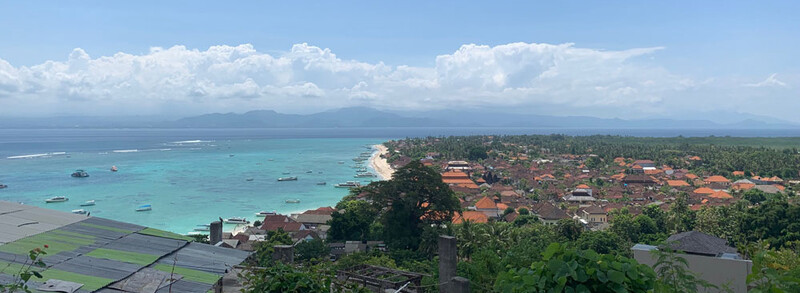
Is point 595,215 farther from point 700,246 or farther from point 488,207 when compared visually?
point 700,246

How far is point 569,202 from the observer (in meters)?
31.2

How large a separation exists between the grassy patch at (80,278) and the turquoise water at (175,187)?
803 inches

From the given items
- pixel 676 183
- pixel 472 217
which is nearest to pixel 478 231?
pixel 472 217

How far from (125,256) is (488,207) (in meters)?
23.8

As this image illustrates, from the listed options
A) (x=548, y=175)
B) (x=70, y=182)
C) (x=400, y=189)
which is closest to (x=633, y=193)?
(x=548, y=175)

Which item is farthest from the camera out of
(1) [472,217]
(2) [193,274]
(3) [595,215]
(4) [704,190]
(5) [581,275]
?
(4) [704,190]

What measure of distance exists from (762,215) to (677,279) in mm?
17704

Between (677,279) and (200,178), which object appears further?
(200,178)

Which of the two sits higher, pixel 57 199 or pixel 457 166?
pixel 457 166

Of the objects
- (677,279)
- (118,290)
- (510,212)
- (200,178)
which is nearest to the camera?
(677,279)

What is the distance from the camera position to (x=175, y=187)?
3881cm

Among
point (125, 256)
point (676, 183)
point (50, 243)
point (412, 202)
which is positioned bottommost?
point (676, 183)

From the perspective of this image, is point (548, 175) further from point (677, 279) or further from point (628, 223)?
point (677, 279)

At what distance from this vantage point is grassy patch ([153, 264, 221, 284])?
5.48 m
